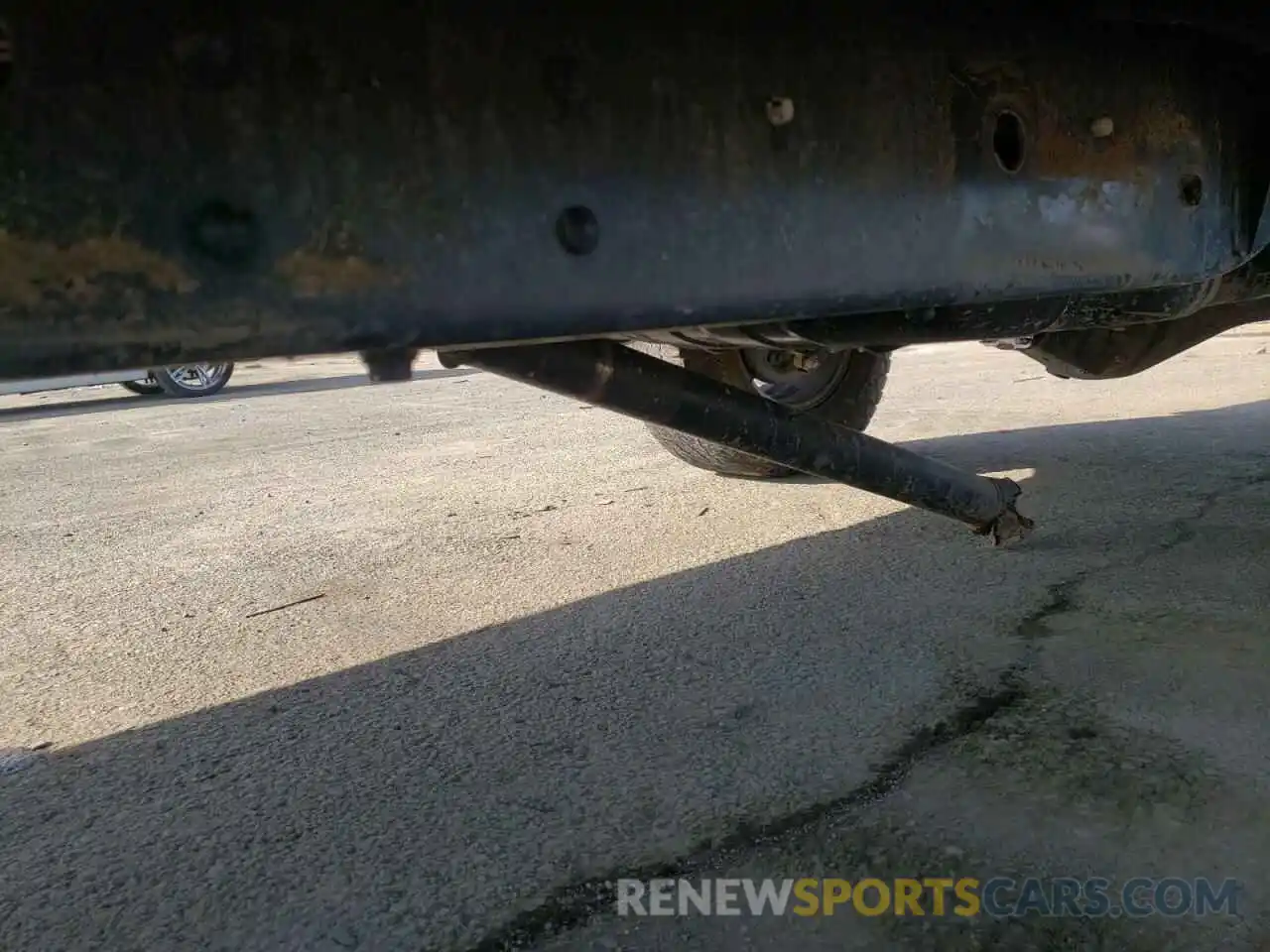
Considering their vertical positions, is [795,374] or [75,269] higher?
[75,269]

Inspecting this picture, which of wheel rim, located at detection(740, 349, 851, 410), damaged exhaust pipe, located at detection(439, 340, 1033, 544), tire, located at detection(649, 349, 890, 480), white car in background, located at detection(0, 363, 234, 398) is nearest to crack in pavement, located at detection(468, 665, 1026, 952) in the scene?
damaged exhaust pipe, located at detection(439, 340, 1033, 544)

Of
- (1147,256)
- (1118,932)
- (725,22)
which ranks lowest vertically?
(1118,932)

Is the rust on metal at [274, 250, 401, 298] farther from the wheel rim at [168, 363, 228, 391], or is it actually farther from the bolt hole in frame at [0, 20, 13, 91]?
the wheel rim at [168, 363, 228, 391]

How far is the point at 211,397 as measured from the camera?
27.0 feet

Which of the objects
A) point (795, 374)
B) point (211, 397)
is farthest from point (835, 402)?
point (211, 397)

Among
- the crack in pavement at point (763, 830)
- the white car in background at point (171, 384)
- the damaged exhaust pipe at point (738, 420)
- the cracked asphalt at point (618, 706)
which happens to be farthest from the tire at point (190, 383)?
the crack in pavement at point (763, 830)

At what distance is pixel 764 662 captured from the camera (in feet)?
6.12

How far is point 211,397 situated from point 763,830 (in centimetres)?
789

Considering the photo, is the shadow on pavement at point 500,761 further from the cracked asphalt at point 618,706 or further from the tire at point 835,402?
the tire at point 835,402

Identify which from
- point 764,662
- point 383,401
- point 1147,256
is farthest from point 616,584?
point 383,401

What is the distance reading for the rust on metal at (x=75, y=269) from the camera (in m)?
0.71

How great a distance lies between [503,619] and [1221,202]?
152 cm

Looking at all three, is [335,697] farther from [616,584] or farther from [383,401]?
[383,401]

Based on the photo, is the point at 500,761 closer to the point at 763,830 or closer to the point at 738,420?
the point at 763,830
